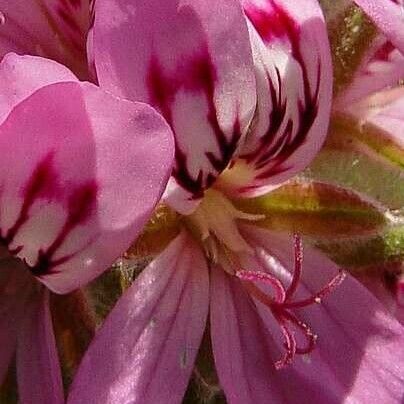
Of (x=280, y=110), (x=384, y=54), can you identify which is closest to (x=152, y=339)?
(x=280, y=110)

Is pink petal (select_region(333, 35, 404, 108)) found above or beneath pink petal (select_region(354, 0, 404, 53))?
beneath

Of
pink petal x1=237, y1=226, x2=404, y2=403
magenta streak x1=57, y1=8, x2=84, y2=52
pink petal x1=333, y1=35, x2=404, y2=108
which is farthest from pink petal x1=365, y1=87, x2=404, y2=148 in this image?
magenta streak x1=57, y1=8, x2=84, y2=52

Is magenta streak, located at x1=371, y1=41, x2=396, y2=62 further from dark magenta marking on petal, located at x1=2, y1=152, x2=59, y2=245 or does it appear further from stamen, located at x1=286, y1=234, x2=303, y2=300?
dark magenta marking on petal, located at x1=2, y1=152, x2=59, y2=245

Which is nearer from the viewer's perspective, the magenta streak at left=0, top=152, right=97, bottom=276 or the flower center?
the magenta streak at left=0, top=152, right=97, bottom=276

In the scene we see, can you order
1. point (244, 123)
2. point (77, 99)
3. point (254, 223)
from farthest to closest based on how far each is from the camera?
point (254, 223)
point (244, 123)
point (77, 99)

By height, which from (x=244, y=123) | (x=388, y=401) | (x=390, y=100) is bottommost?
(x=388, y=401)

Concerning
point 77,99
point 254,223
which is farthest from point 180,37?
point 254,223

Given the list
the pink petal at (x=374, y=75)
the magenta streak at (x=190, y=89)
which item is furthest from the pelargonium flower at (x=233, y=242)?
the pink petal at (x=374, y=75)

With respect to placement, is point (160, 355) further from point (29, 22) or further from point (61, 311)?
point (29, 22)

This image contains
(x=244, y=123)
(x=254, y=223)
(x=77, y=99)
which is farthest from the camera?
(x=254, y=223)
